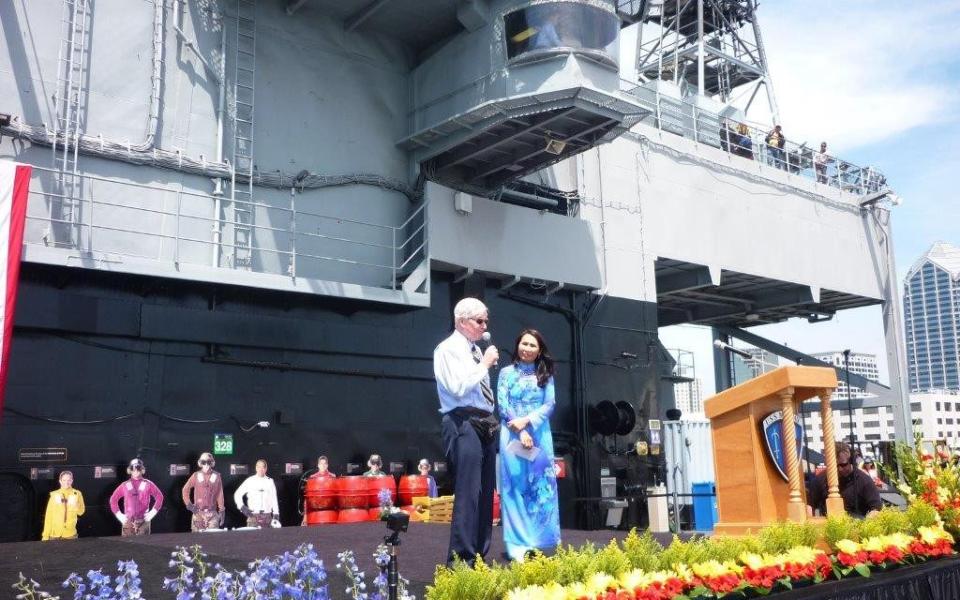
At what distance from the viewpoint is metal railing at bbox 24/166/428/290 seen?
37.6 feet

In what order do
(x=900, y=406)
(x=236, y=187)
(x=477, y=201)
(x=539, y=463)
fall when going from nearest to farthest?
(x=539, y=463)
(x=236, y=187)
(x=477, y=201)
(x=900, y=406)

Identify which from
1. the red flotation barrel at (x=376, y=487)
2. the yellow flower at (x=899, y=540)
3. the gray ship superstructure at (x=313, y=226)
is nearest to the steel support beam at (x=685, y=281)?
the gray ship superstructure at (x=313, y=226)

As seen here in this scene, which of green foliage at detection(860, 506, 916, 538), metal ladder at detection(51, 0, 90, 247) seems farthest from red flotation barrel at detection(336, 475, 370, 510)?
green foliage at detection(860, 506, 916, 538)

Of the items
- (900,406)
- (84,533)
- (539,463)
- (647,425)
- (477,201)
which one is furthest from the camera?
(900,406)

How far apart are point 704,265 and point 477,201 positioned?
6.81 metres

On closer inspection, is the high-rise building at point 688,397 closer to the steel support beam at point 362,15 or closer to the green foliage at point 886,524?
the green foliage at point 886,524

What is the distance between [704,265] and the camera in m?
19.2

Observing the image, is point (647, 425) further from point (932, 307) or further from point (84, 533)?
point (932, 307)

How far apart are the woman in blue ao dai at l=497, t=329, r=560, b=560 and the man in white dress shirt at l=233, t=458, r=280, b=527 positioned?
7.22 meters

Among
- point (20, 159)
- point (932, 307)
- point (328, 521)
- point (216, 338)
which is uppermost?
point (932, 307)

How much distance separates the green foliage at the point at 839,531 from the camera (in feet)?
16.6

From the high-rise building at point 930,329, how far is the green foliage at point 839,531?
191671 mm

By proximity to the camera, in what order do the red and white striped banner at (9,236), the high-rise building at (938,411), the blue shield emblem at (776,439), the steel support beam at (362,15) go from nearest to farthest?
1. the blue shield emblem at (776,439)
2. the red and white striped banner at (9,236)
3. the steel support beam at (362,15)
4. the high-rise building at (938,411)

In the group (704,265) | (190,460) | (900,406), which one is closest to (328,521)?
(190,460)
